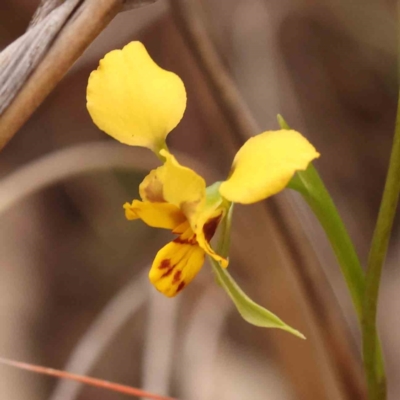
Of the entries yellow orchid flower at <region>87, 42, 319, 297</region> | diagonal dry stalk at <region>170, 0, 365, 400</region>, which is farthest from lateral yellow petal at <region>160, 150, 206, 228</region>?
diagonal dry stalk at <region>170, 0, 365, 400</region>

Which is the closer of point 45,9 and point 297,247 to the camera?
point 45,9

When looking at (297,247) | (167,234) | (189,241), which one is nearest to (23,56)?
(189,241)

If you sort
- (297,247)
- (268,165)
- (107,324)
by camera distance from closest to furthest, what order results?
(268,165) < (297,247) < (107,324)

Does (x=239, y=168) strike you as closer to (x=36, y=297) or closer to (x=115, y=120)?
(x=115, y=120)

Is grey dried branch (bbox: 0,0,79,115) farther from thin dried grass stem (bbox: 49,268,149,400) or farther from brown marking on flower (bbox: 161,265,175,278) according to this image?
thin dried grass stem (bbox: 49,268,149,400)

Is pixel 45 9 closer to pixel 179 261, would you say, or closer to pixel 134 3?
pixel 134 3
